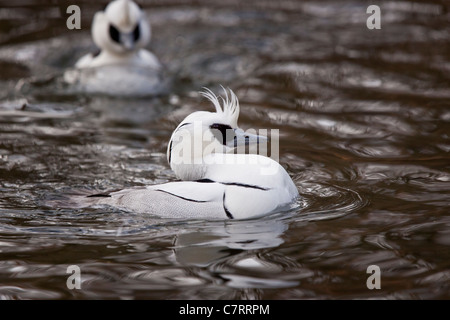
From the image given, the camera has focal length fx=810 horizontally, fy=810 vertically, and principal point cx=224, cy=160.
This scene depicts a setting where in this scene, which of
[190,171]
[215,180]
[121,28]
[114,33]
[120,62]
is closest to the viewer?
[215,180]

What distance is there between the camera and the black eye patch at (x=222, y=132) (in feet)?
21.6

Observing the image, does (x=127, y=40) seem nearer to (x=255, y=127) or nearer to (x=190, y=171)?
(x=255, y=127)

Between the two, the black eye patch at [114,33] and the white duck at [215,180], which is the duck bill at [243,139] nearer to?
the white duck at [215,180]

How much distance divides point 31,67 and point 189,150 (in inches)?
266

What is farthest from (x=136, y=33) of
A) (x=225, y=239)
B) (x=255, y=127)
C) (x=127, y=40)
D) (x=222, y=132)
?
(x=225, y=239)

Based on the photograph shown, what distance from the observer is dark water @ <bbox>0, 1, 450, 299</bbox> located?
5.71 m

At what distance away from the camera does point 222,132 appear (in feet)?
21.7

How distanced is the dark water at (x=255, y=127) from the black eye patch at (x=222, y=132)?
0.72 metres

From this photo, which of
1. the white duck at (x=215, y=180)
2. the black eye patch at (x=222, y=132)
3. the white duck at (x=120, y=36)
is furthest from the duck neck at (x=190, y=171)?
the white duck at (x=120, y=36)

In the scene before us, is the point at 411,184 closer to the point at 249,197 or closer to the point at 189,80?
the point at 249,197

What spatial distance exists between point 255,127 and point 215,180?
3008 millimetres

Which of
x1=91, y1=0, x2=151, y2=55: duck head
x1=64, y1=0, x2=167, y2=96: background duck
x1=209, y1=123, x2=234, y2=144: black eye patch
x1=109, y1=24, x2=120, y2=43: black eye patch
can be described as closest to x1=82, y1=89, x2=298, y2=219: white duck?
x1=209, y1=123, x2=234, y2=144: black eye patch
